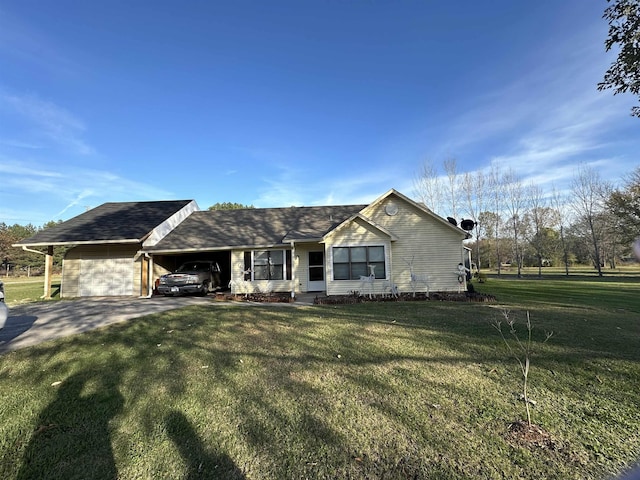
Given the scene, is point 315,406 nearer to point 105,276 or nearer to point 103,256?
point 105,276

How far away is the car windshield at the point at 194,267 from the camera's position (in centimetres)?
1496

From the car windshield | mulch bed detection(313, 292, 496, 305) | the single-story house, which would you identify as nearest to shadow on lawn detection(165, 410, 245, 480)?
mulch bed detection(313, 292, 496, 305)

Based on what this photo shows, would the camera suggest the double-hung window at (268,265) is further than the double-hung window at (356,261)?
Yes

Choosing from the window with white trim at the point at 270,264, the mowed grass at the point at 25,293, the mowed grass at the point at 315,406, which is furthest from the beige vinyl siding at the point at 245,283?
the mowed grass at the point at 25,293

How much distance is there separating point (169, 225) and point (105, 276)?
392cm

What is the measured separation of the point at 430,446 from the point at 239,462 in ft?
5.65

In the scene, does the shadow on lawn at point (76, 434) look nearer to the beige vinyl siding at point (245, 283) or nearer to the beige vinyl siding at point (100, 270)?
the beige vinyl siding at point (245, 283)

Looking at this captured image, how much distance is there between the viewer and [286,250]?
15.1 meters

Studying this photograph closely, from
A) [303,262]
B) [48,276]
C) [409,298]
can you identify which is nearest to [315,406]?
[409,298]

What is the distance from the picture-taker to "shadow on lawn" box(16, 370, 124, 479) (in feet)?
8.88

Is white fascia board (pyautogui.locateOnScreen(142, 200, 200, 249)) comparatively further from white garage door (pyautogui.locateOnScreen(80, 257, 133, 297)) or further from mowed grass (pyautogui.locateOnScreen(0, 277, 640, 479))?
mowed grass (pyautogui.locateOnScreen(0, 277, 640, 479))

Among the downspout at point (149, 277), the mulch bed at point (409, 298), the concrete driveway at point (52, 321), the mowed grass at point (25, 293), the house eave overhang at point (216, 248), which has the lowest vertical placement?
the mulch bed at point (409, 298)

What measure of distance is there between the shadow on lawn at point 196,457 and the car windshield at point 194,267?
12.5m

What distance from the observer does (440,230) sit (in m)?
14.4
